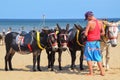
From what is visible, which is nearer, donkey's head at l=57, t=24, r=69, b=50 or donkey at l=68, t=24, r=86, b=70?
donkey's head at l=57, t=24, r=69, b=50

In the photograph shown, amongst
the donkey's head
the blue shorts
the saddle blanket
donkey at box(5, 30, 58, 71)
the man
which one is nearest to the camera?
the man

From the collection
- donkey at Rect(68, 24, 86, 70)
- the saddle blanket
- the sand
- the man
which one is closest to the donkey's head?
donkey at Rect(68, 24, 86, 70)

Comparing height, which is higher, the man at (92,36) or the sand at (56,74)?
the man at (92,36)

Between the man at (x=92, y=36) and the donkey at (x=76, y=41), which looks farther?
the donkey at (x=76, y=41)

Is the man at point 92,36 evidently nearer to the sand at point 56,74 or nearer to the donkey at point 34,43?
the sand at point 56,74

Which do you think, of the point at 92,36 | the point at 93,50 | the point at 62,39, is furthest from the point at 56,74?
the point at 92,36

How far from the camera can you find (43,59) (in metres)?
21.1

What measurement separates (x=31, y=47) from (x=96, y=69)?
8.65 ft

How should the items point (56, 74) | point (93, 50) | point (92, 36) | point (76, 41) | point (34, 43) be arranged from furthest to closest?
1. point (76, 41)
2. point (34, 43)
3. point (56, 74)
4. point (93, 50)
5. point (92, 36)

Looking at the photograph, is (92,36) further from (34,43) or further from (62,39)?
(34,43)

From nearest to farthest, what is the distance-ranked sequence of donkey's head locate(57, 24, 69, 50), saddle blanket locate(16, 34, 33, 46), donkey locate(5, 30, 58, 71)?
donkey's head locate(57, 24, 69, 50) → donkey locate(5, 30, 58, 71) → saddle blanket locate(16, 34, 33, 46)

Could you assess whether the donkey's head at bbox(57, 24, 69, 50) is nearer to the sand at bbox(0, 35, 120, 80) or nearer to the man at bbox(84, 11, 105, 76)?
the sand at bbox(0, 35, 120, 80)

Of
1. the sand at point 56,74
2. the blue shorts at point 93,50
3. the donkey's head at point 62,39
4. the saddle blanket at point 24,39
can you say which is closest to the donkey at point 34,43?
the saddle blanket at point 24,39

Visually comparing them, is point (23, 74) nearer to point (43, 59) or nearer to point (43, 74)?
point (43, 74)
